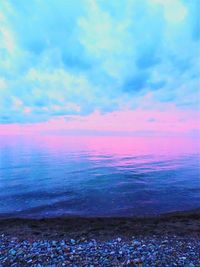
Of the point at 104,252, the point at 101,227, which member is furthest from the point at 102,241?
the point at 101,227

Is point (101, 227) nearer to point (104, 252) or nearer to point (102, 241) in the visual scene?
point (102, 241)

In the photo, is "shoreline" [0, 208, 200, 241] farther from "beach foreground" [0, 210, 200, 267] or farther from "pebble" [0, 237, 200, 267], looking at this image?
"pebble" [0, 237, 200, 267]

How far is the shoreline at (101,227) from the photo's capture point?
27.9ft

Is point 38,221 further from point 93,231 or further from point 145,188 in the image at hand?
point 145,188

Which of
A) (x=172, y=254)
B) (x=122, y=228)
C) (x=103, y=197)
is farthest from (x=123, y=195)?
(x=172, y=254)

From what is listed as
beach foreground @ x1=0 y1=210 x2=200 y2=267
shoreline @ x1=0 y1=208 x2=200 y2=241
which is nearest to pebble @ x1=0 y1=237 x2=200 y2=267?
beach foreground @ x1=0 y1=210 x2=200 y2=267

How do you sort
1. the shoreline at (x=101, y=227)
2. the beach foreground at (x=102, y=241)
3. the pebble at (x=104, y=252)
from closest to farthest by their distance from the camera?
the pebble at (x=104, y=252), the beach foreground at (x=102, y=241), the shoreline at (x=101, y=227)

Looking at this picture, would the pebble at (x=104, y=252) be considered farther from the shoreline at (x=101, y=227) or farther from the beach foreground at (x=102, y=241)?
the shoreline at (x=101, y=227)

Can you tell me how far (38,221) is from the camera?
10438mm

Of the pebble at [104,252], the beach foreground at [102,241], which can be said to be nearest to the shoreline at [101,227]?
the beach foreground at [102,241]

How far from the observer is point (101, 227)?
30.8ft

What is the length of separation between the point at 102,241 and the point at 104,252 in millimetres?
980

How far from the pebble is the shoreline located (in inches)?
24.4

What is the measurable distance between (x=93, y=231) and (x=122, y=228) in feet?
5.32
